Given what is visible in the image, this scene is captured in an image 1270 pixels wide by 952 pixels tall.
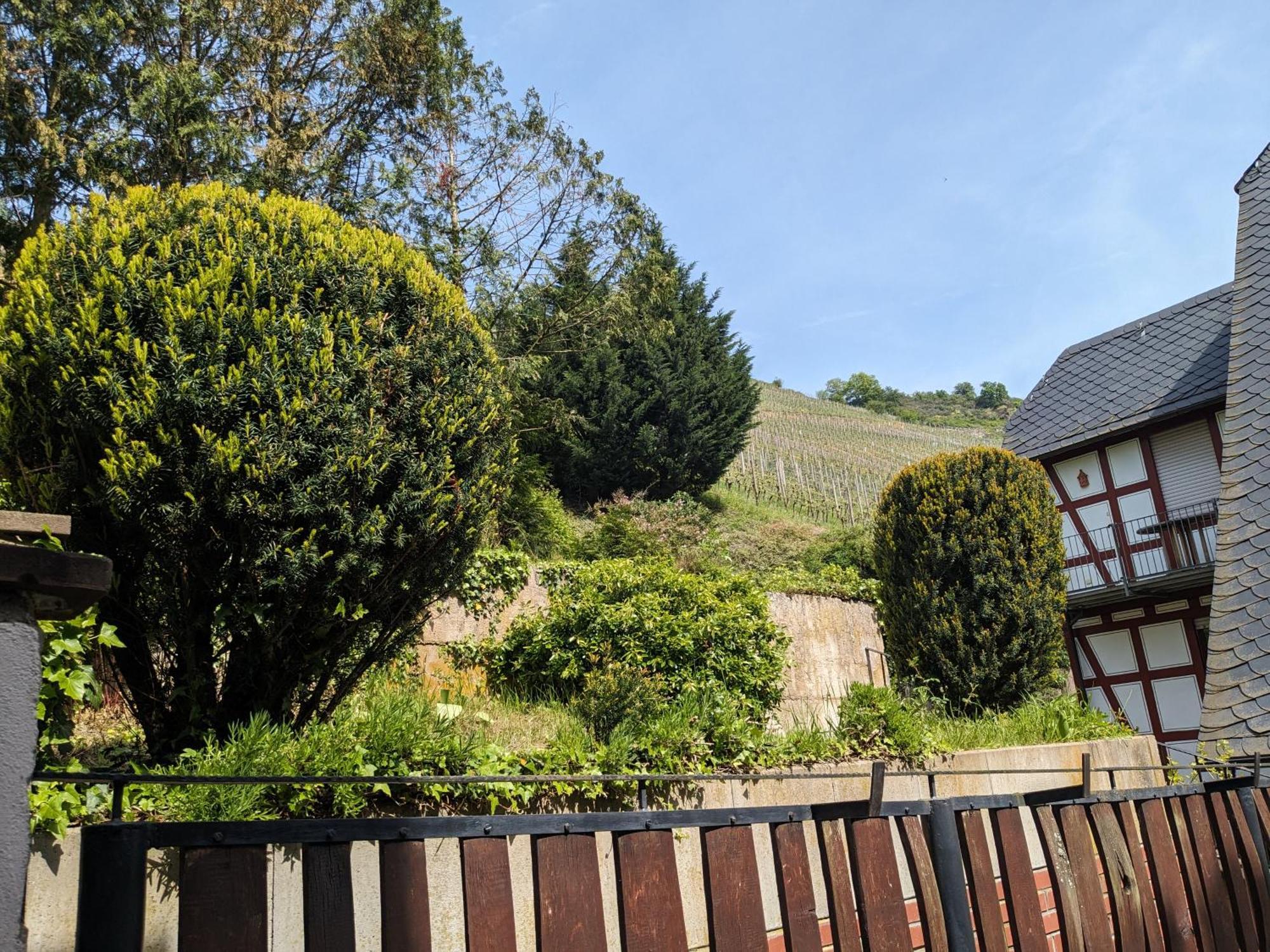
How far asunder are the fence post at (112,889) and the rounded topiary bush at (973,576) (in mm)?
10303

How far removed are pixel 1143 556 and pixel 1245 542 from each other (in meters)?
12.7

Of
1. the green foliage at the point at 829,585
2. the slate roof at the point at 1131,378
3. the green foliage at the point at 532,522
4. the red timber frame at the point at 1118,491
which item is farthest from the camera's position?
the slate roof at the point at 1131,378

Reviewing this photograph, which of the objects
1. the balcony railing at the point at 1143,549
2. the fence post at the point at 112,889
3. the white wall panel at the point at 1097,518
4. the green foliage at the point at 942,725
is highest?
the white wall panel at the point at 1097,518

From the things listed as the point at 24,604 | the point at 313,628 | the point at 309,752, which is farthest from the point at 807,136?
the point at 24,604

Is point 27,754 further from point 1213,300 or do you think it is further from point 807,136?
point 1213,300

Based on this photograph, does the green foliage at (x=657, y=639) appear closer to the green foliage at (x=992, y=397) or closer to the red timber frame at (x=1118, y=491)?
the red timber frame at (x=1118, y=491)

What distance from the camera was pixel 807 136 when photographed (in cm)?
848

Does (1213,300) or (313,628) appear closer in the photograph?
(313,628)

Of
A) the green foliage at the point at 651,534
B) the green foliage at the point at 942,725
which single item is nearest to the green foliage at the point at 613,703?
the green foliage at the point at 942,725

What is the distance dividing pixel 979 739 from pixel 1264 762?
13.0 feet

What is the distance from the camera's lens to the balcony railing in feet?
53.4

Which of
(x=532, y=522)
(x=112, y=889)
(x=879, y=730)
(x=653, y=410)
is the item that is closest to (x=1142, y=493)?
(x=653, y=410)

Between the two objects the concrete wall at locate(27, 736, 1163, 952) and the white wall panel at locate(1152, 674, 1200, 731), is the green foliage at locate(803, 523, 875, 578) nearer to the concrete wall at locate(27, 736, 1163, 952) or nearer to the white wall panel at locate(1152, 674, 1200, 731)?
the white wall panel at locate(1152, 674, 1200, 731)

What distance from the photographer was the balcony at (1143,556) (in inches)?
637
